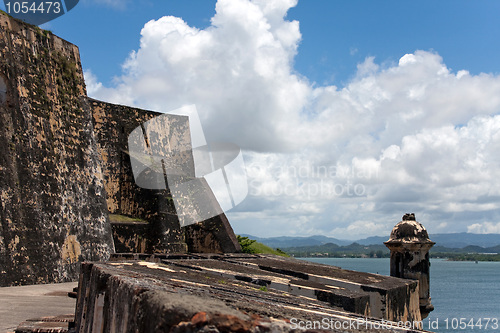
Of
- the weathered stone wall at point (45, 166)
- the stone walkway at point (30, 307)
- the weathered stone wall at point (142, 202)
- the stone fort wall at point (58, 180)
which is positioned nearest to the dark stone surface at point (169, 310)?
the stone walkway at point (30, 307)

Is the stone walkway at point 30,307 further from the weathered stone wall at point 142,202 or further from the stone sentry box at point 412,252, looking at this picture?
the weathered stone wall at point 142,202

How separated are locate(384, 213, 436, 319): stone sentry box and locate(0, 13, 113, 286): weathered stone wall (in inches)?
245

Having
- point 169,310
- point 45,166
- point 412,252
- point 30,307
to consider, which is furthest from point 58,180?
point 169,310

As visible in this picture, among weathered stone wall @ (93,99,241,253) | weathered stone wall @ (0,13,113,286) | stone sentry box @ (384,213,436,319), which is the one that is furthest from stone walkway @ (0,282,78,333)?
weathered stone wall @ (93,99,241,253)

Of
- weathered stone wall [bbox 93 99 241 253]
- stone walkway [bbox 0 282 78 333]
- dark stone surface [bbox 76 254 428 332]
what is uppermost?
weathered stone wall [bbox 93 99 241 253]

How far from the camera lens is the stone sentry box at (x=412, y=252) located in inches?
348

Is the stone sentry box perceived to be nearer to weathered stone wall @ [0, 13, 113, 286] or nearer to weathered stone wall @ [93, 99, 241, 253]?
weathered stone wall @ [93, 99, 241, 253]

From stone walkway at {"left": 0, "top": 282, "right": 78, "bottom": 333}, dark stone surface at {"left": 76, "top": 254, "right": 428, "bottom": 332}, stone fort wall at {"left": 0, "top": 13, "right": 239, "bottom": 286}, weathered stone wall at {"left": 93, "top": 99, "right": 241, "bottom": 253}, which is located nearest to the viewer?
dark stone surface at {"left": 76, "top": 254, "right": 428, "bottom": 332}

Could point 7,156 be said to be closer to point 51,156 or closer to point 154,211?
point 51,156

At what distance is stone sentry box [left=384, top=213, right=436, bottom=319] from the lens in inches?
348

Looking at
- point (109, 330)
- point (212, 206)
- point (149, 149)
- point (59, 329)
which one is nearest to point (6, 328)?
point (59, 329)

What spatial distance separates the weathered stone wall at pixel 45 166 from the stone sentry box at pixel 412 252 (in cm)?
621

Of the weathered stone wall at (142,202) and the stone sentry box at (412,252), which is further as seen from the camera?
the weathered stone wall at (142,202)

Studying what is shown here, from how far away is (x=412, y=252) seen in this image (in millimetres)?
8930
